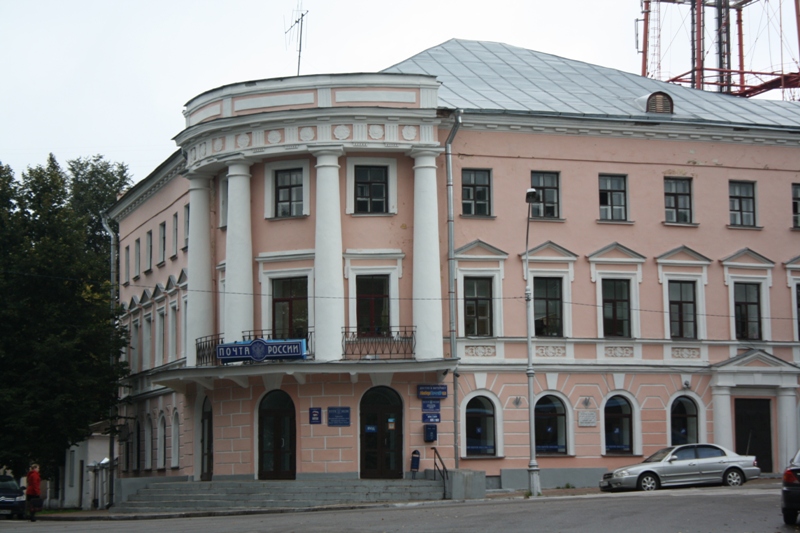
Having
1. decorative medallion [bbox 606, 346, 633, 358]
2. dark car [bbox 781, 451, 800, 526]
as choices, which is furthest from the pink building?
dark car [bbox 781, 451, 800, 526]

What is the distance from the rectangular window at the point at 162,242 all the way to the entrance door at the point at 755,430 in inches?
860

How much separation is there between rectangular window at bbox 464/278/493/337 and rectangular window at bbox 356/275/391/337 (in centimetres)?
256

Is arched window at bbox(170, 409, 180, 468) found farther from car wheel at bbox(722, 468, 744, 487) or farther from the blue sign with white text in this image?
car wheel at bbox(722, 468, 744, 487)

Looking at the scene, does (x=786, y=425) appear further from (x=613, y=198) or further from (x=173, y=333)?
(x=173, y=333)

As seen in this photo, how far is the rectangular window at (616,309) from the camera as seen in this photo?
39.6 metres

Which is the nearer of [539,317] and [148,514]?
[148,514]

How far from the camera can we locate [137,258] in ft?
171

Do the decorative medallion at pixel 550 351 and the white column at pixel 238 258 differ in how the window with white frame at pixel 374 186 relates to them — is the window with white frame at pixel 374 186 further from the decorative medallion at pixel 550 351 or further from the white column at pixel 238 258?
the decorative medallion at pixel 550 351

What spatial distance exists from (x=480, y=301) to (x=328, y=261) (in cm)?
506

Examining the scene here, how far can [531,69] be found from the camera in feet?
149

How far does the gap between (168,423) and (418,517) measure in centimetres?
2100

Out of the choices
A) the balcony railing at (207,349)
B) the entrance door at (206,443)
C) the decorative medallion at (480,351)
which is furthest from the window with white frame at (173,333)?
the decorative medallion at (480,351)

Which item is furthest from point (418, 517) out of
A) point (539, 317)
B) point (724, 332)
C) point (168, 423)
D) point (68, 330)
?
point (68, 330)

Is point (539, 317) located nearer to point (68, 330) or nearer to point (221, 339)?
point (221, 339)
